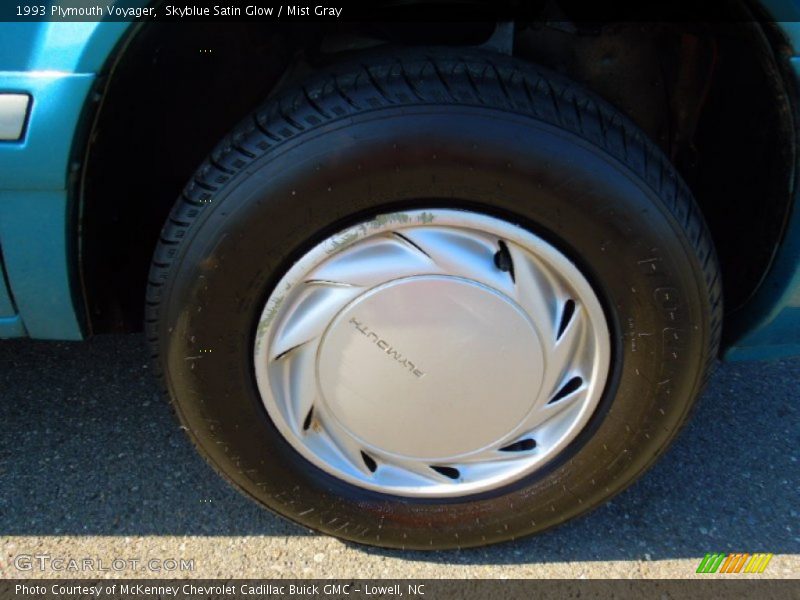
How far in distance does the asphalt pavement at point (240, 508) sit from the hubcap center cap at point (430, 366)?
1.07 feet

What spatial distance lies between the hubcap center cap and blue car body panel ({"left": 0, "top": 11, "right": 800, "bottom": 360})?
0.54 meters

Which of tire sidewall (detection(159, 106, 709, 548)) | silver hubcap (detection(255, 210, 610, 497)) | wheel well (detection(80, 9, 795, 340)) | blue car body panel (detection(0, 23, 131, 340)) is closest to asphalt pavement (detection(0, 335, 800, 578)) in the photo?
tire sidewall (detection(159, 106, 709, 548))

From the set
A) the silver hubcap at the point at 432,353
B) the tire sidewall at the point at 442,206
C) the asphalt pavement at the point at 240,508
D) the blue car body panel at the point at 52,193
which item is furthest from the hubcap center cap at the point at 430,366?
the blue car body panel at the point at 52,193

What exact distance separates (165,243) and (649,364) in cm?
99

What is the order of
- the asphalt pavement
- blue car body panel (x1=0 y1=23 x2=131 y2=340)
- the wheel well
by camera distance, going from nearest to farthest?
blue car body panel (x1=0 y1=23 x2=131 y2=340), the wheel well, the asphalt pavement

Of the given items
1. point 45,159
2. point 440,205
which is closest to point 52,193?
point 45,159

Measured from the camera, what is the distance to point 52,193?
134 cm

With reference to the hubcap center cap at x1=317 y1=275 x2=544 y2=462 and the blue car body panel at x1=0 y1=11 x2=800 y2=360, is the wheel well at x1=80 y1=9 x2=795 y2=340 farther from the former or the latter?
the hubcap center cap at x1=317 y1=275 x2=544 y2=462

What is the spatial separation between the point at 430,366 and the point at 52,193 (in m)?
0.79

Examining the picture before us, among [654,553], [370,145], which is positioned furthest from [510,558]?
[370,145]

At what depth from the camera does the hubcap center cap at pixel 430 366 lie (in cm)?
143

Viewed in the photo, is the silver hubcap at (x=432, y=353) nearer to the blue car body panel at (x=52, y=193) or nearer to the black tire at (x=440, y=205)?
the black tire at (x=440, y=205)

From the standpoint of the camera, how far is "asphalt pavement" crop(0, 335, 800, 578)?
5.43 feet

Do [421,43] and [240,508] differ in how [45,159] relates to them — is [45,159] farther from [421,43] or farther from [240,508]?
[240,508]
